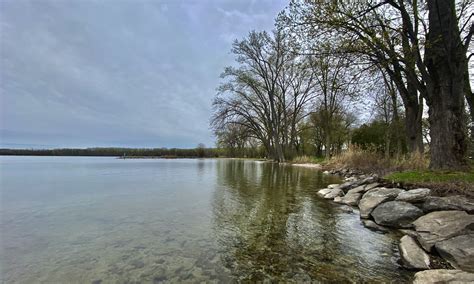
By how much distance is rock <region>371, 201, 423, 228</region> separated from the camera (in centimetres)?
401

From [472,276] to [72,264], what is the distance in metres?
3.78

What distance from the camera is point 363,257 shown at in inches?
112

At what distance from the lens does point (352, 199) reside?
6.01 m

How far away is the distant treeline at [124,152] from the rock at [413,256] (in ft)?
160

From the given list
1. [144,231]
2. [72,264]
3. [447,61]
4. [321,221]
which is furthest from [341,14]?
[72,264]

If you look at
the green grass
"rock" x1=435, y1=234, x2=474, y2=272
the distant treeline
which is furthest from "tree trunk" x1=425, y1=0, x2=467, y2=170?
the distant treeline

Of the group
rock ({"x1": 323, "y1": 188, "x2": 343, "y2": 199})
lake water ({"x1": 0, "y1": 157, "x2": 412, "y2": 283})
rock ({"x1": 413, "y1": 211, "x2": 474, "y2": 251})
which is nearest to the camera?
lake water ({"x1": 0, "y1": 157, "x2": 412, "y2": 283})

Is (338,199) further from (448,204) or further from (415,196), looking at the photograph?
(448,204)

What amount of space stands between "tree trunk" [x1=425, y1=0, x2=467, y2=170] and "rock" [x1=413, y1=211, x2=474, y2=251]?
11.8ft

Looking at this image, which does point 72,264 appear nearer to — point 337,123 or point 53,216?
point 53,216

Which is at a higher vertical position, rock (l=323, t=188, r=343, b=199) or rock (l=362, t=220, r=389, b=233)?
rock (l=323, t=188, r=343, b=199)

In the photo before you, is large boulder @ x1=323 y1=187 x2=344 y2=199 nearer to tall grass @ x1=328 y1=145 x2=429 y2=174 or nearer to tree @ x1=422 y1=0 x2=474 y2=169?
tree @ x1=422 y1=0 x2=474 y2=169

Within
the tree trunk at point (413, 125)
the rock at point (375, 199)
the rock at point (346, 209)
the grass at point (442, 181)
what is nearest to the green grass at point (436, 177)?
the grass at point (442, 181)

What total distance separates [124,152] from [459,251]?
55554 mm
